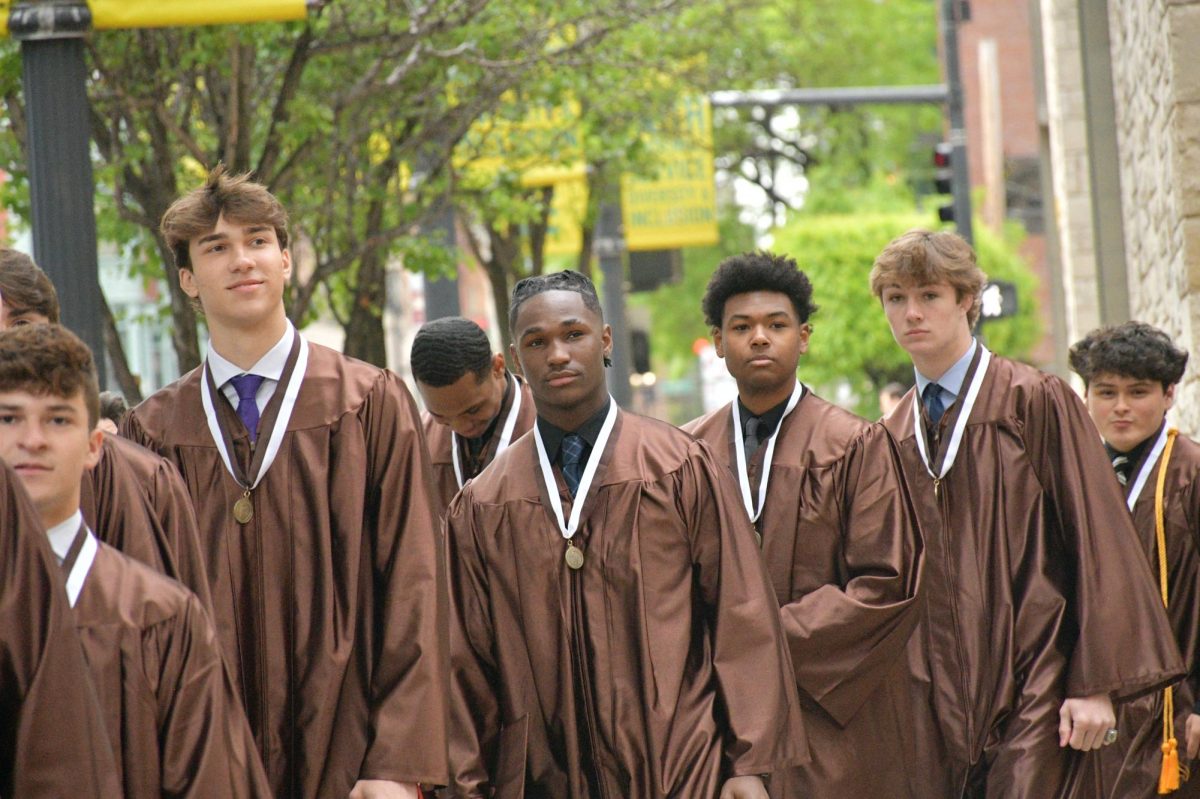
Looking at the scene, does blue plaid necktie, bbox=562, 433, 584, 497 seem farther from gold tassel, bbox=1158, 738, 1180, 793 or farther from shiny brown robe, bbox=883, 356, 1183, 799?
gold tassel, bbox=1158, 738, 1180, 793

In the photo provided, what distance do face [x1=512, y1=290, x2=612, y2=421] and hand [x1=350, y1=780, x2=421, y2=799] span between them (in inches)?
43.9

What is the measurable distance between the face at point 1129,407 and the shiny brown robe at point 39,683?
4.42 meters

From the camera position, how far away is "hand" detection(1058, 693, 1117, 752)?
616cm

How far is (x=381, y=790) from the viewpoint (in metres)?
5.08

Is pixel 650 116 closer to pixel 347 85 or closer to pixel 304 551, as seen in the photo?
pixel 347 85

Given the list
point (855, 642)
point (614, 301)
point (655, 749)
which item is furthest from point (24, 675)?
point (614, 301)

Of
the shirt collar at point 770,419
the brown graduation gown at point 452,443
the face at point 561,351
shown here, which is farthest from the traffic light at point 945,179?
the face at point 561,351

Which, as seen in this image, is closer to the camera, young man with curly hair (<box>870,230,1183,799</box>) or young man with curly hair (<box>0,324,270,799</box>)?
young man with curly hair (<box>0,324,270,799</box>)

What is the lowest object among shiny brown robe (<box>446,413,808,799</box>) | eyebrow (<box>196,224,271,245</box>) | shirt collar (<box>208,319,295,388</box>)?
shiny brown robe (<box>446,413,808,799</box>)

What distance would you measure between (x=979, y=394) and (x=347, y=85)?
7.56 metres

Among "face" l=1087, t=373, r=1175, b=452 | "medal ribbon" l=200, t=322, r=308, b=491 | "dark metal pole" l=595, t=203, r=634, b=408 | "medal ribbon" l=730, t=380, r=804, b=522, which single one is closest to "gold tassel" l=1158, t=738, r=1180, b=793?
"face" l=1087, t=373, r=1175, b=452

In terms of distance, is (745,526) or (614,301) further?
(614,301)

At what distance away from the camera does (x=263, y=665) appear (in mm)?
5191

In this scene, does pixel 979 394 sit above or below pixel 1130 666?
above
